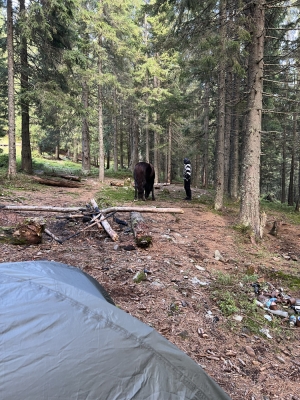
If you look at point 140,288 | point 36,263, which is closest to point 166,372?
point 36,263

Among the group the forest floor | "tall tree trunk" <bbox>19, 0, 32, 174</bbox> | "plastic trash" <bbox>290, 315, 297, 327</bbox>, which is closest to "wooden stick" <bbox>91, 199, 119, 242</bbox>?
the forest floor

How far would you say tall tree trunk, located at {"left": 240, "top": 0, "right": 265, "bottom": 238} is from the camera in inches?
290

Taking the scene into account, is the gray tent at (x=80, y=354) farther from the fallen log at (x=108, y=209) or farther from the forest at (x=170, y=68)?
the forest at (x=170, y=68)

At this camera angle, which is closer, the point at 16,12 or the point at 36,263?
the point at 36,263

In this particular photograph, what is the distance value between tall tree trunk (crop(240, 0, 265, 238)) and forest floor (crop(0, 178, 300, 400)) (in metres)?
0.79

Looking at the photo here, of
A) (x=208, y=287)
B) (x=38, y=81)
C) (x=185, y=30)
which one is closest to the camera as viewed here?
(x=208, y=287)

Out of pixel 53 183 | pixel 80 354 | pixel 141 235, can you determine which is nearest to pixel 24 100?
pixel 53 183

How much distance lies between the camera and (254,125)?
7652 mm

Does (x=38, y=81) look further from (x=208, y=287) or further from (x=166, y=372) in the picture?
(x=166, y=372)

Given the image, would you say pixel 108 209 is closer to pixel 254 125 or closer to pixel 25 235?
pixel 25 235

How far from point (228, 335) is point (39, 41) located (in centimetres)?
1466

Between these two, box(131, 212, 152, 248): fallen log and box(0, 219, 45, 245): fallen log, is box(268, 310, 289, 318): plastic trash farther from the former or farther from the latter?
box(0, 219, 45, 245): fallen log

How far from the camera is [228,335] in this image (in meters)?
3.46

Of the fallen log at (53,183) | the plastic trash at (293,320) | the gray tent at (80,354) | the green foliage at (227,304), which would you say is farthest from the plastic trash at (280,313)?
the fallen log at (53,183)
